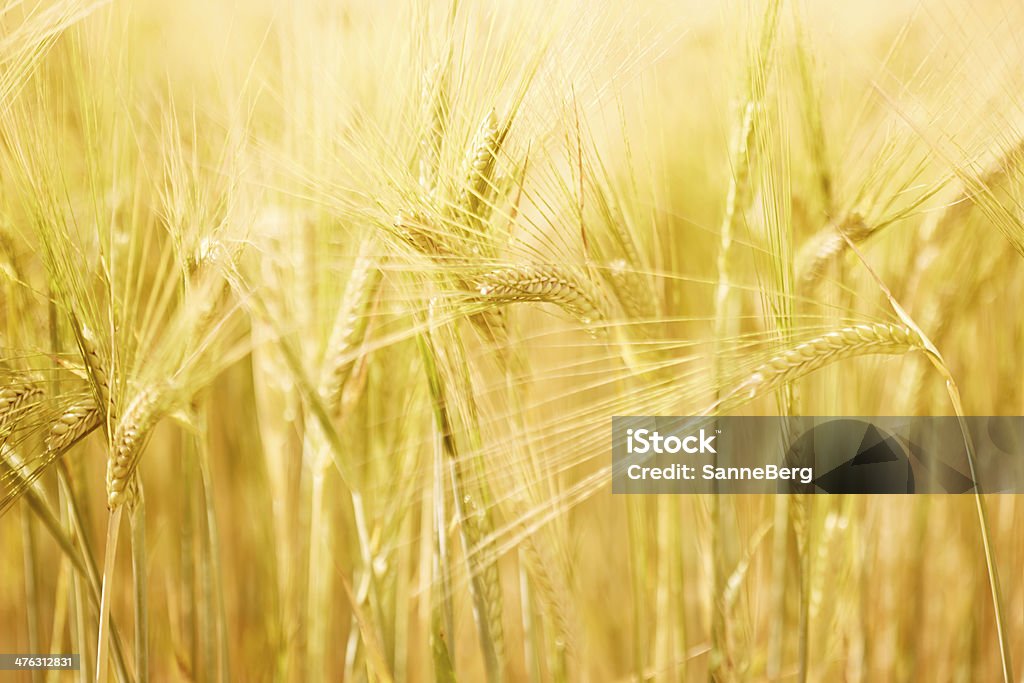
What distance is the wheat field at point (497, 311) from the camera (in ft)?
1.73

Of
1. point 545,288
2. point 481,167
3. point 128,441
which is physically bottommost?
point 128,441

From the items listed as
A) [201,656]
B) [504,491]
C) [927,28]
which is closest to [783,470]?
[504,491]

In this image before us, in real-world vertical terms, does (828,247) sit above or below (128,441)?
above

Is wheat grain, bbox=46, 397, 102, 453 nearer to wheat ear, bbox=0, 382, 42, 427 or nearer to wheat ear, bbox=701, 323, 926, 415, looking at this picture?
wheat ear, bbox=0, 382, 42, 427

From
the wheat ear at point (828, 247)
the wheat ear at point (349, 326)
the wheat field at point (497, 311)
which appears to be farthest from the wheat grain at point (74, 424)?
the wheat ear at point (828, 247)

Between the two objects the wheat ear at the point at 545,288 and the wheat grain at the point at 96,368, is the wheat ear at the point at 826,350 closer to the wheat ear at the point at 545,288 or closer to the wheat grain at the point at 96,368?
the wheat ear at the point at 545,288

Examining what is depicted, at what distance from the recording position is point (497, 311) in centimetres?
54

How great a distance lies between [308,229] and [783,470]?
→ 54 centimetres

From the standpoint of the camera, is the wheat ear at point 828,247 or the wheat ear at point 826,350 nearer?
the wheat ear at point 826,350

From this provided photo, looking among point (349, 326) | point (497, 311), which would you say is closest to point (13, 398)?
point (349, 326)

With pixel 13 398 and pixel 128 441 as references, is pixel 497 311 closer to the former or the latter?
pixel 128 441

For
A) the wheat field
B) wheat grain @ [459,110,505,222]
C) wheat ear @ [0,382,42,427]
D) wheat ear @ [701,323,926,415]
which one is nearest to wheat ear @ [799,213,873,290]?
the wheat field

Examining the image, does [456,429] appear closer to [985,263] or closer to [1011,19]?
[985,263]

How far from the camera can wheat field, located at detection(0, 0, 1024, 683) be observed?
0.53 m
